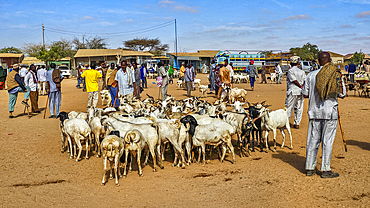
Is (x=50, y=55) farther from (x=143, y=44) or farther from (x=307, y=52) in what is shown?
(x=307, y=52)

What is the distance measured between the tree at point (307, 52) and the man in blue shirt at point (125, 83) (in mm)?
51925

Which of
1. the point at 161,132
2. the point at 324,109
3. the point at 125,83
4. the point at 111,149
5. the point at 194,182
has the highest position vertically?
the point at 125,83

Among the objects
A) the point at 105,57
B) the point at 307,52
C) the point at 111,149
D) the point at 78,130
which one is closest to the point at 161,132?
the point at 111,149

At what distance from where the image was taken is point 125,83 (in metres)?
10.2

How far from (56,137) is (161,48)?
62.6 m

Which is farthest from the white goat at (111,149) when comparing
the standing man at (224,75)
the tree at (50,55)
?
the tree at (50,55)

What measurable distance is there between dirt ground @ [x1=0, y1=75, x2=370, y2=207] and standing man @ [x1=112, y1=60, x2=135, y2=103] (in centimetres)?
323

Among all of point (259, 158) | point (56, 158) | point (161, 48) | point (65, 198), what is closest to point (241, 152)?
point (259, 158)

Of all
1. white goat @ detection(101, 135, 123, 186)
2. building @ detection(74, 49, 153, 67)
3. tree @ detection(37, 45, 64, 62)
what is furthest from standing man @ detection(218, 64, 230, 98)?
tree @ detection(37, 45, 64, 62)

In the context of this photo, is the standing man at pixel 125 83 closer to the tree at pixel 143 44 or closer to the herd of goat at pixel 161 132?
the herd of goat at pixel 161 132

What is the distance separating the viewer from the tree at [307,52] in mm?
57938

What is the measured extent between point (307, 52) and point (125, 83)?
59.3m

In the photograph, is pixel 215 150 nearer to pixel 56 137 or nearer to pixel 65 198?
pixel 65 198

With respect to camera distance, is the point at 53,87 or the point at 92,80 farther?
the point at 53,87
